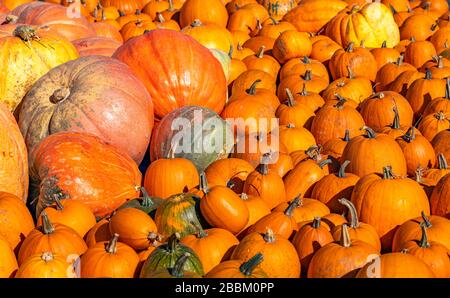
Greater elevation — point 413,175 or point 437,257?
point 437,257

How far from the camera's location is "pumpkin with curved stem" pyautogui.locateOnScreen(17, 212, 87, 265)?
130 inches

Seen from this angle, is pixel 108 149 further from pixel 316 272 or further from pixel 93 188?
pixel 316 272

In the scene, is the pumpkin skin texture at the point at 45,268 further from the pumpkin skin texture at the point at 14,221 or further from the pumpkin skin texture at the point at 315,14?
the pumpkin skin texture at the point at 315,14

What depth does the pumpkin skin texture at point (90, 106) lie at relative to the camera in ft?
14.8

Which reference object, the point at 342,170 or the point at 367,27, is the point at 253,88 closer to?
the point at 342,170

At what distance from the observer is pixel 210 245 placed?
131 inches

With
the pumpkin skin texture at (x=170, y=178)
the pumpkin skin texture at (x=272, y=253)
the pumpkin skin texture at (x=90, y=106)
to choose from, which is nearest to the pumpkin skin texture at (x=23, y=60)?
the pumpkin skin texture at (x=90, y=106)

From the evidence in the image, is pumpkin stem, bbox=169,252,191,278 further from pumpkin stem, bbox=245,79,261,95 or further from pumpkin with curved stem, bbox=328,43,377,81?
pumpkin with curved stem, bbox=328,43,377,81

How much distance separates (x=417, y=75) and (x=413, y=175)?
4.72 feet

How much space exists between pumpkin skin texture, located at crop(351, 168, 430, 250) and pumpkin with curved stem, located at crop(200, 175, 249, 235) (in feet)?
2.27

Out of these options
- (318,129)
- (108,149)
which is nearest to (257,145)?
(318,129)

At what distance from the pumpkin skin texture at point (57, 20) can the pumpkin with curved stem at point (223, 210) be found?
2.98 metres

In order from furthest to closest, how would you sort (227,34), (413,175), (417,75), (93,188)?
1. (227,34)
2. (417,75)
3. (413,175)
4. (93,188)

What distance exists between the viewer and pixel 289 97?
17.7 ft
